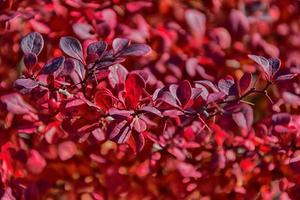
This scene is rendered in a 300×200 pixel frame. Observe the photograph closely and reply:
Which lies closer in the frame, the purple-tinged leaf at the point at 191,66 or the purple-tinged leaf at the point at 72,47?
the purple-tinged leaf at the point at 72,47

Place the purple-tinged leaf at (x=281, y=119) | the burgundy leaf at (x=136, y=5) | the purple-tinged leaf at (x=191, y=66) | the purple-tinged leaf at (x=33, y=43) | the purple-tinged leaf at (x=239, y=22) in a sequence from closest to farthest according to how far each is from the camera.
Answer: the purple-tinged leaf at (x=33, y=43), the purple-tinged leaf at (x=281, y=119), the purple-tinged leaf at (x=191, y=66), the burgundy leaf at (x=136, y=5), the purple-tinged leaf at (x=239, y=22)

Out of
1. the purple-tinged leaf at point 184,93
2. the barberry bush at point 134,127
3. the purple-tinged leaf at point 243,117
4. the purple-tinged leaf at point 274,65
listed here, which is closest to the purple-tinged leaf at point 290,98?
the barberry bush at point 134,127

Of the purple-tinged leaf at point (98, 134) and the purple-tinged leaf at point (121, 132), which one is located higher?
the purple-tinged leaf at point (121, 132)

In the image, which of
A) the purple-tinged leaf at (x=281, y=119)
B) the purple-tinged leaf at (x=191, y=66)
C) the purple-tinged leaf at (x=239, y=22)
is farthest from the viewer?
the purple-tinged leaf at (x=239, y=22)

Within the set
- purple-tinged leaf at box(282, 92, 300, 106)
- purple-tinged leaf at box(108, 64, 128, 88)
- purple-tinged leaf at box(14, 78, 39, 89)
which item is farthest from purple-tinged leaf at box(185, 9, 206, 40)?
purple-tinged leaf at box(14, 78, 39, 89)

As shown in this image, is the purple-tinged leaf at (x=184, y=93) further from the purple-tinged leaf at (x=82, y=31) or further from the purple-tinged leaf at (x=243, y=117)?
the purple-tinged leaf at (x=82, y=31)

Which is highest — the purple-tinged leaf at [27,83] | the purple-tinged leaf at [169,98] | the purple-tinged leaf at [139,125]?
the purple-tinged leaf at [27,83]

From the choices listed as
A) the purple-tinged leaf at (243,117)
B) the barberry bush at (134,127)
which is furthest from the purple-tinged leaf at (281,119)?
the purple-tinged leaf at (243,117)
